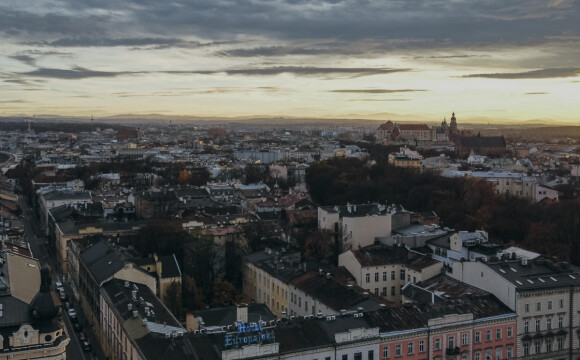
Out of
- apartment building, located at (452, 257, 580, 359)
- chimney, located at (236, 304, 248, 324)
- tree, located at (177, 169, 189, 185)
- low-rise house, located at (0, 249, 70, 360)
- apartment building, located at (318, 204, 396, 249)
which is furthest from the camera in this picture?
tree, located at (177, 169, 189, 185)

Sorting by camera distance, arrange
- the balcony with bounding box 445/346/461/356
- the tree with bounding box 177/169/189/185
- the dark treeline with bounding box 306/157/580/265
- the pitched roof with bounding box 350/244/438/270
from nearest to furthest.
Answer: the balcony with bounding box 445/346/461/356
the pitched roof with bounding box 350/244/438/270
the dark treeline with bounding box 306/157/580/265
the tree with bounding box 177/169/189/185

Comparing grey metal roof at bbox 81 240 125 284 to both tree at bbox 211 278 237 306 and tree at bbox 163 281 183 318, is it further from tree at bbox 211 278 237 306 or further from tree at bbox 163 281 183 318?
tree at bbox 211 278 237 306

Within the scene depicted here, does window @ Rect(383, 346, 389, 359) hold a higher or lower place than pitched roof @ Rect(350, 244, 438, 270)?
lower

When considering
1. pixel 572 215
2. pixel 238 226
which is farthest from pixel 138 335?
pixel 572 215

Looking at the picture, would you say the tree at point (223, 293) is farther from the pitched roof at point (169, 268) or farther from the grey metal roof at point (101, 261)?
the grey metal roof at point (101, 261)

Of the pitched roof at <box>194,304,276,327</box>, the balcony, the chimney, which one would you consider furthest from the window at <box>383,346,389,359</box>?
the chimney

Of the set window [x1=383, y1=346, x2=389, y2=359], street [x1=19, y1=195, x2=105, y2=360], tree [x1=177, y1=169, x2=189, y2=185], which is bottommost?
street [x1=19, y1=195, x2=105, y2=360]

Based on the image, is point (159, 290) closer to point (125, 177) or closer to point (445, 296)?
point (445, 296)

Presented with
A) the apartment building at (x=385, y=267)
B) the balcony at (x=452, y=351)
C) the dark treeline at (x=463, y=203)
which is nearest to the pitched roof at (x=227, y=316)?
the balcony at (x=452, y=351)

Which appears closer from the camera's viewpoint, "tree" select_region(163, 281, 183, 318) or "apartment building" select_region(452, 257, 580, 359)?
"apartment building" select_region(452, 257, 580, 359)
